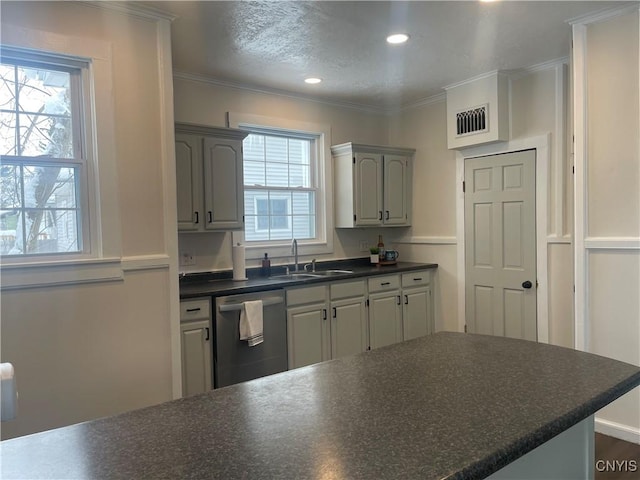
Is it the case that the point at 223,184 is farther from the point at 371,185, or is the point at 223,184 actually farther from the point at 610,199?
the point at 610,199

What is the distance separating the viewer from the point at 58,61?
7.74 ft

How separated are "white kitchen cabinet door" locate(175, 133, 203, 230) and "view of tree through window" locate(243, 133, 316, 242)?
719 millimetres

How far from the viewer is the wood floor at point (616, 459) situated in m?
Result: 2.41

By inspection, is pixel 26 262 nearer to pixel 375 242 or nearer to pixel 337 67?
pixel 337 67

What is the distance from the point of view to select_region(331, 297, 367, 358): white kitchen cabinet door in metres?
3.77

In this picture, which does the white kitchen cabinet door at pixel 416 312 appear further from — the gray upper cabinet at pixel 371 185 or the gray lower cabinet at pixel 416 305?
the gray upper cabinet at pixel 371 185

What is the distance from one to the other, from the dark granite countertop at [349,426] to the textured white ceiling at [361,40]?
214 cm

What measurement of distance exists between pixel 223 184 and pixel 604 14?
2.82 meters

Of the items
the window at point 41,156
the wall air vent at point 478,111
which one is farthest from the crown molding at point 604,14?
the window at point 41,156

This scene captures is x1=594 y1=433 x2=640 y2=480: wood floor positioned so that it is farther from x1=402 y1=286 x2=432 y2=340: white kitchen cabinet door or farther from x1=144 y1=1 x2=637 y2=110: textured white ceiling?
x1=144 y1=1 x2=637 y2=110: textured white ceiling

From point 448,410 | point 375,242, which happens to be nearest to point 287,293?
Answer: point 375,242

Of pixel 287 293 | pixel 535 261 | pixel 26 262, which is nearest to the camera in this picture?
pixel 26 262

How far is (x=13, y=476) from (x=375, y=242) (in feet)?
14.2

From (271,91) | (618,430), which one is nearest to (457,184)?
(271,91)
